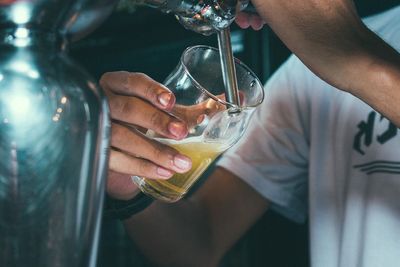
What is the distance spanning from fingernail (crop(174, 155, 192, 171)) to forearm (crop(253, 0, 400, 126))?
0.17 meters

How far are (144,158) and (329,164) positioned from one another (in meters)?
0.76

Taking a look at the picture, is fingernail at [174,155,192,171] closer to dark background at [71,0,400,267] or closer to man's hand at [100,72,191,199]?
man's hand at [100,72,191,199]

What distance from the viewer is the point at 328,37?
611 millimetres

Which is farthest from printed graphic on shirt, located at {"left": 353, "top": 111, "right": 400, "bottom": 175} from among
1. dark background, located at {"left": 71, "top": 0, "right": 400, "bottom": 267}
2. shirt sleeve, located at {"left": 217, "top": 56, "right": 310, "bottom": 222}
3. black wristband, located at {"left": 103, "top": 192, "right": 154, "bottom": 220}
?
black wristband, located at {"left": 103, "top": 192, "right": 154, "bottom": 220}

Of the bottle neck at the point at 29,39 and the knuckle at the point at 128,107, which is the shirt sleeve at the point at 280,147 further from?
the bottle neck at the point at 29,39

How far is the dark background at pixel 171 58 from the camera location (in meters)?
1.75

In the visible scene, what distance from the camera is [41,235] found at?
373mm

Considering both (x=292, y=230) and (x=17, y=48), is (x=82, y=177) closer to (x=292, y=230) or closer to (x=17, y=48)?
(x=17, y=48)

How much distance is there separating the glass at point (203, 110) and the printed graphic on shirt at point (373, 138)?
61 cm

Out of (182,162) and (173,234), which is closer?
(182,162)

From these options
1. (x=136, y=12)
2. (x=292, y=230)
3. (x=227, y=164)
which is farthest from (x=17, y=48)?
(x=136, y=12)

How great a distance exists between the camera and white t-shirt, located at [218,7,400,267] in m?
1.29

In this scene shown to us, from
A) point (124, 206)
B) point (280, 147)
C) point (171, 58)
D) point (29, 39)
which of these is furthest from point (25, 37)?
point (171, 58)

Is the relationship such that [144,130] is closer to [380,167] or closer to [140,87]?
[140,87]
